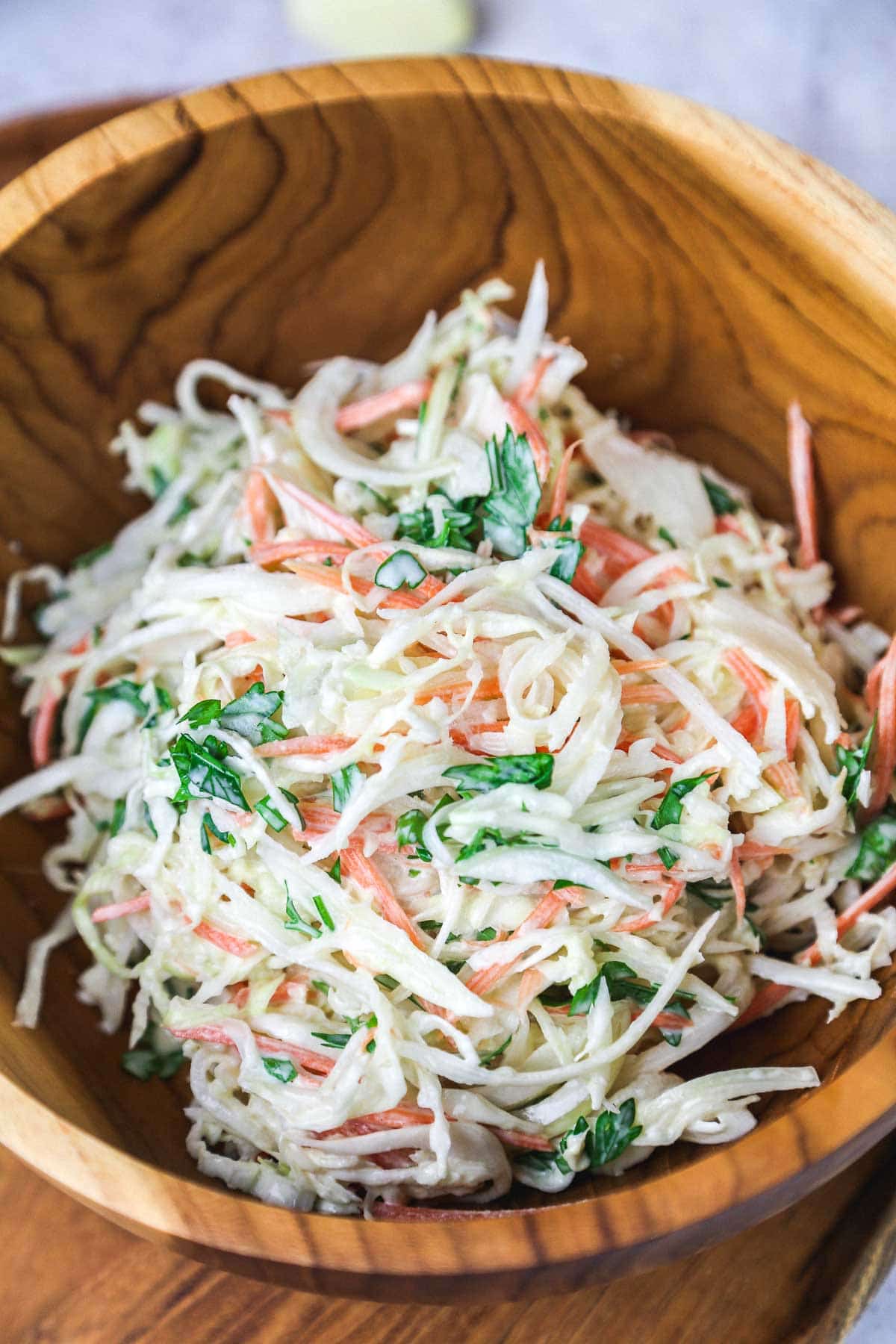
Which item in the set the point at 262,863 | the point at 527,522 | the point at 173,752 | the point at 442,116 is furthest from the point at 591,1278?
the point at 442,116

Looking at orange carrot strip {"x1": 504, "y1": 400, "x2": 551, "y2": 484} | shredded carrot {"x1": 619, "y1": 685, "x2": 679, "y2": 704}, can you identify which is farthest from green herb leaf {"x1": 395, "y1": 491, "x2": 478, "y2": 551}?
shredded carrot {"x1": 619, "y1": 685, "x2": 679, "y2": 704}

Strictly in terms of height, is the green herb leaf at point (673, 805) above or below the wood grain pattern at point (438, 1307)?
above

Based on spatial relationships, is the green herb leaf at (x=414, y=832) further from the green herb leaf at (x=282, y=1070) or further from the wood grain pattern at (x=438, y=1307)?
the wood grain pattern at (x=438, y=1307)

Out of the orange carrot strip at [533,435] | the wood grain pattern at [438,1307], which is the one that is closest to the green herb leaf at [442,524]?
the orange carrot strip at [533,435]

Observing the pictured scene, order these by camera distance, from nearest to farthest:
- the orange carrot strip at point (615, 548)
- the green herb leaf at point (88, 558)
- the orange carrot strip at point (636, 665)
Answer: the orange carrot strip at point (636, 665), the orange carrot strip at point (615, 548), the green herb leaf at point (88, 558)

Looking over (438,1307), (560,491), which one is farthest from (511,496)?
(438,1307)

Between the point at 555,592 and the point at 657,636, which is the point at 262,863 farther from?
the point at 657,636

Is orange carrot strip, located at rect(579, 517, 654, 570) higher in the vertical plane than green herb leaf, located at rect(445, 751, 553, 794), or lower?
higher

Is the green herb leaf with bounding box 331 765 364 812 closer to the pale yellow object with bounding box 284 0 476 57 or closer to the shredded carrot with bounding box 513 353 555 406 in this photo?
the shredded carrot with bounding box 513 353 555 406
